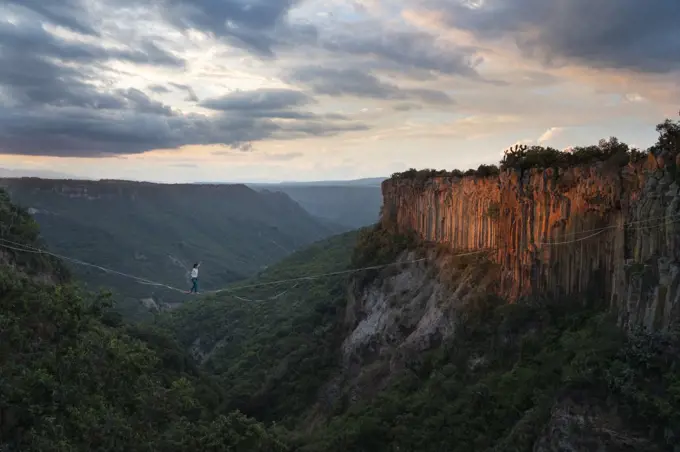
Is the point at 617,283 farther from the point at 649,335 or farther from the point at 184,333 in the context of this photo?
the point at 184,333

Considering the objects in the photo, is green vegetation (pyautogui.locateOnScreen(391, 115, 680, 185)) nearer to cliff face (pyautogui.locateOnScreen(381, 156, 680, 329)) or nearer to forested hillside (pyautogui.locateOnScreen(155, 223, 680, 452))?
cliff face (pyautogui.locateOnScreen(381, 156, 680, 329))

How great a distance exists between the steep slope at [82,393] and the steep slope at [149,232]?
2257 inches

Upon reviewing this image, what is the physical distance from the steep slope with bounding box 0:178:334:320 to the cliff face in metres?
65.4

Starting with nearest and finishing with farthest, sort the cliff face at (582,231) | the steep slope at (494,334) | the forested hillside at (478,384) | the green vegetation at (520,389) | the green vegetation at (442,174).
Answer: the green vegetation at (520,389), the forested hillside at (478,384), the steep slope at (494,334), the cliff face at (582,231), the green vegetation at (442,174)

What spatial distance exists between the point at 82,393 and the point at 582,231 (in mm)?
20653

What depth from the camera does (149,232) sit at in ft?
464

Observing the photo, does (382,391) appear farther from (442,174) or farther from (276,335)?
(276,335)

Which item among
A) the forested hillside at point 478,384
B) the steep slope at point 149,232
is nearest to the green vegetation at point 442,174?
the forested hillside at point 478,384

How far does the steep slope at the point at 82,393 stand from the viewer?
66.7ft

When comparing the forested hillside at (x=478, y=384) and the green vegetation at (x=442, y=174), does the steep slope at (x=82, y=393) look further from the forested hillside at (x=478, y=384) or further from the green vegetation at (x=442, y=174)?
the green vegetation at (x=442, y=174)

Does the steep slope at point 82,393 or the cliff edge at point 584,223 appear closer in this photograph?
the cliff edge at point 584,223

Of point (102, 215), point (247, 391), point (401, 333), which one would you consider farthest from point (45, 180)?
point (401, 333)

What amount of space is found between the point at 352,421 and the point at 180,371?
1423 cm

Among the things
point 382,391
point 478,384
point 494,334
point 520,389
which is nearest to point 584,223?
point 494,334
